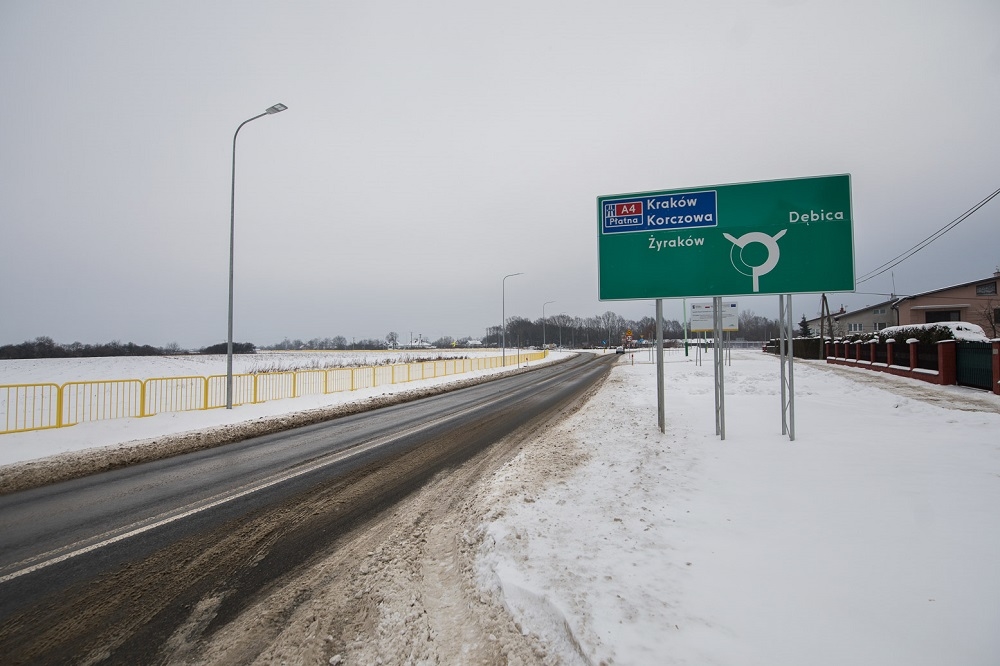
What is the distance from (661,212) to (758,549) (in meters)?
6.47

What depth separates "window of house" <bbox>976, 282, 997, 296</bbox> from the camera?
38.5m

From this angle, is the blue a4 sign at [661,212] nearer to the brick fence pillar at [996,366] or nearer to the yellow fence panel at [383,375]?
the brick fence pillar at [996,366]

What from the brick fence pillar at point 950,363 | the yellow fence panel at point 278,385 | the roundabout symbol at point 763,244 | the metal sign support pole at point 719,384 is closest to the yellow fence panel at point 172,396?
the yellow fence panel at point 278,385

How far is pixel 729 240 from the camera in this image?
26.0 feet

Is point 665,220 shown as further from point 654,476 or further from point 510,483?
point 510,483

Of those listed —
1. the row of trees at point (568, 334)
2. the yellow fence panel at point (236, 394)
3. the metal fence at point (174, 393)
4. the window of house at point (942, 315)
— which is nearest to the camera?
the metal fence at point (174, 393)

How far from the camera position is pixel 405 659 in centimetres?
257

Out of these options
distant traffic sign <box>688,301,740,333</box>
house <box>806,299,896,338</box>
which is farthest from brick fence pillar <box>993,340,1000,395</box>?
house <box>806,299,896,338</box>

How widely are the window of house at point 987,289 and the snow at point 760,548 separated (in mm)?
48010

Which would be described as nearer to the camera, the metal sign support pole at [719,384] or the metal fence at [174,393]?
the metal sign support pole at [719,384]

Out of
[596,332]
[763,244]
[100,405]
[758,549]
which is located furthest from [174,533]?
[596,332]

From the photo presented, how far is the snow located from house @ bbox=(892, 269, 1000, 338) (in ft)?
155

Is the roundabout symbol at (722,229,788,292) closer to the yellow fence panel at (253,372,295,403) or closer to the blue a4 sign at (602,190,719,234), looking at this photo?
the blue a4 sign at (602,190,719,234)

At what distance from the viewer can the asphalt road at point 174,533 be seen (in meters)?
2.95
